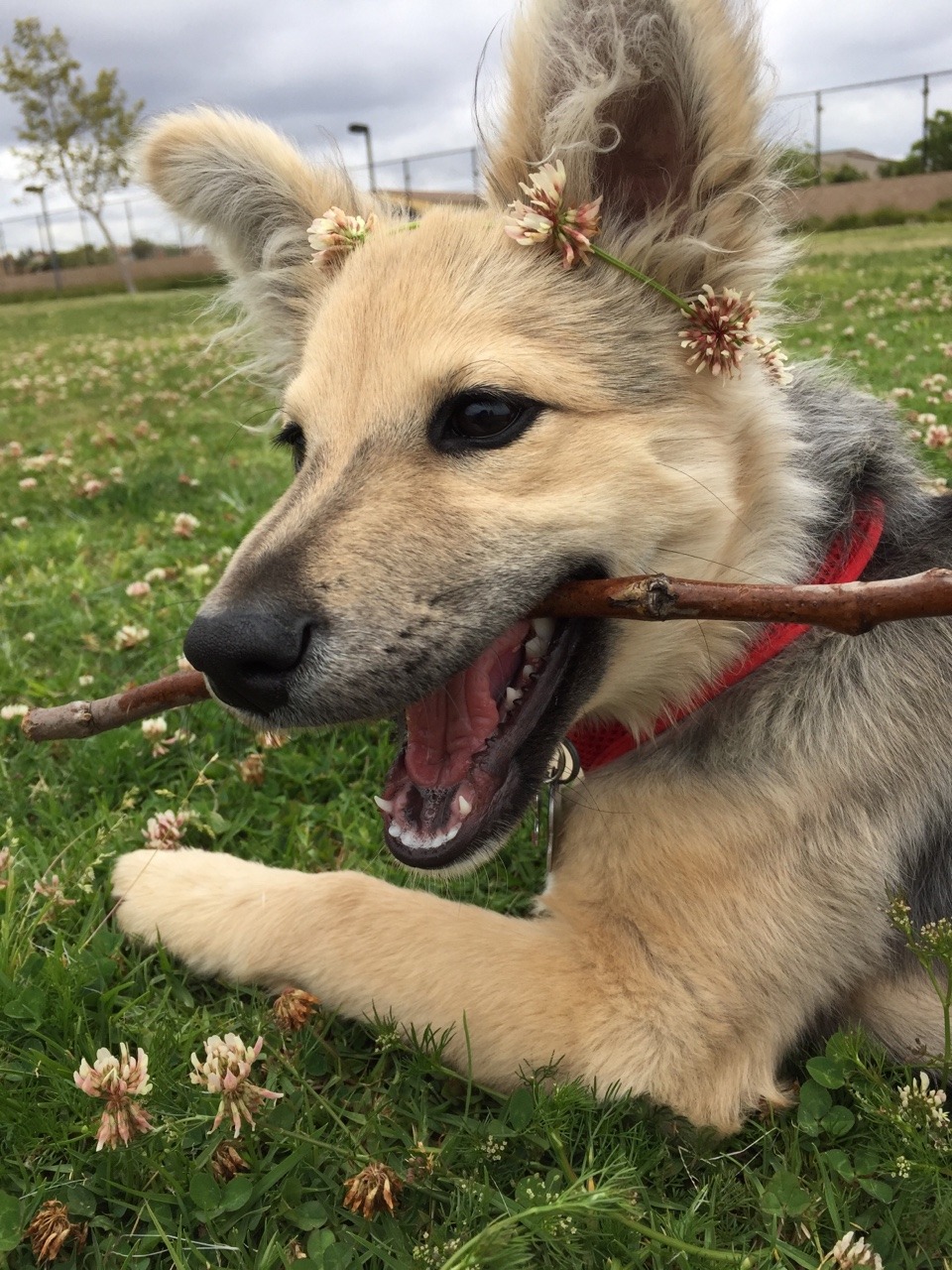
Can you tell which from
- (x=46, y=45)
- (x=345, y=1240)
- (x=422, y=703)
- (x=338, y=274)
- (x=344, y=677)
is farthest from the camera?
(x=46, y=45)

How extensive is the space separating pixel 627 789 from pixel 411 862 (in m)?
0.61

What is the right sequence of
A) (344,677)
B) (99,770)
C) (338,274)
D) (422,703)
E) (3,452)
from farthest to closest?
1. (3,452)
2. (99,770)
3. (338,274)
4. (422,703)
5. (344,677)

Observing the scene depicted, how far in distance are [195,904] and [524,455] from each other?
152 centimetres

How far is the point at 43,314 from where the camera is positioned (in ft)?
102

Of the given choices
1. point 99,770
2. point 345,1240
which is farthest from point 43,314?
point 345,1240

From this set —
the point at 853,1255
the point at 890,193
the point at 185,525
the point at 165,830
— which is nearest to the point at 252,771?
the point at 165,830

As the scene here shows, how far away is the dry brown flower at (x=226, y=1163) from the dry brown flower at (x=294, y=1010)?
343mm

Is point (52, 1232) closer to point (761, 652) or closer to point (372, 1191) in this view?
point (372, 1191)

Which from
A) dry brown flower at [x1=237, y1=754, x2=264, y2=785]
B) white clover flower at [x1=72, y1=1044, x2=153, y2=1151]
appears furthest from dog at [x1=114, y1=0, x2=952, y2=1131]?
dry brown flower at [x1=237, y1=754, x2=264, y2=785]

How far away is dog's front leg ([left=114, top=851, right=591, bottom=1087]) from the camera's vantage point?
7.33 feet

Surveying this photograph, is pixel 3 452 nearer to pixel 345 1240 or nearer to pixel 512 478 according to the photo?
pixel 512 478

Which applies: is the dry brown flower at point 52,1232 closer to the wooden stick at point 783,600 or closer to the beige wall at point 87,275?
the wooden stick at point 783,600

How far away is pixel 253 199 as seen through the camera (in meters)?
3.30

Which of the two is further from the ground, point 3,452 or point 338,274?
point 338,274
